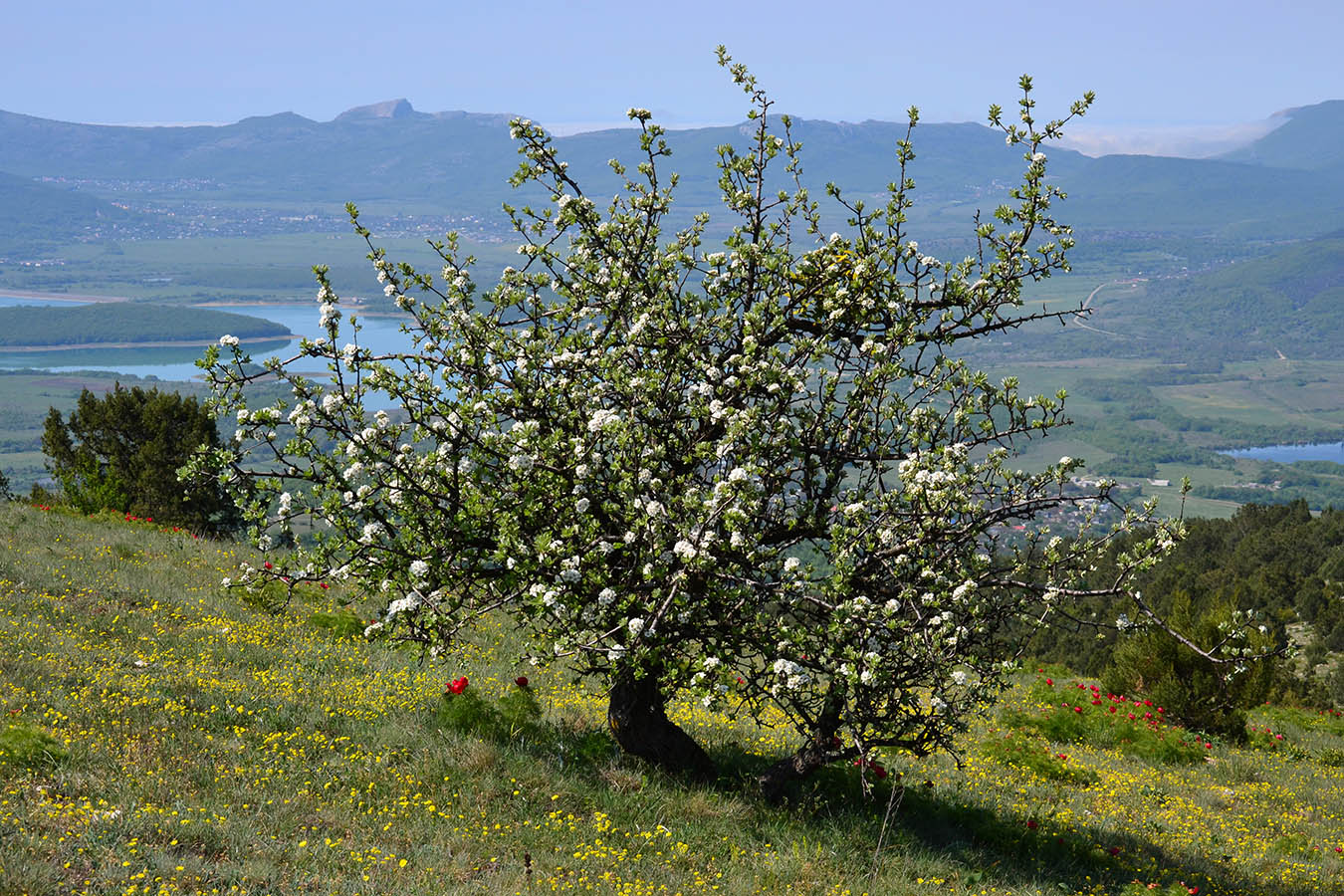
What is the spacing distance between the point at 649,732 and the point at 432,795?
2641 mm

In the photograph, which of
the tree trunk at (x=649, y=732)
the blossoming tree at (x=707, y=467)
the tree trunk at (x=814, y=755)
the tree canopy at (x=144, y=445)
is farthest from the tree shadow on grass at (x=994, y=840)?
the tree canopy at (x=144, y=445)

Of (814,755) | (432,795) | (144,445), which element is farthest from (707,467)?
(144,445)

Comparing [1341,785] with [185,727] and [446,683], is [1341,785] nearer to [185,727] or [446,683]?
[446,683]

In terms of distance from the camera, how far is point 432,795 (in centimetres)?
925

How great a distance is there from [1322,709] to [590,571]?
3032 cm

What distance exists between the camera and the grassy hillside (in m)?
7.69

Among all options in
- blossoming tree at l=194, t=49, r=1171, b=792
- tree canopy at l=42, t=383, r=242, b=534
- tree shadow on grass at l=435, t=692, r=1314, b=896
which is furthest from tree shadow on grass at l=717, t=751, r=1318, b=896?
tree canopy at l=42, t=383, r=242, b=534

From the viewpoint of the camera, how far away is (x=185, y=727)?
9.78 m

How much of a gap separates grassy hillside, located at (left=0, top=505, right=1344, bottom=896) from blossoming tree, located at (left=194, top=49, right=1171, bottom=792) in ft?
4.04

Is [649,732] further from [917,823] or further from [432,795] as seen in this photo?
[917,823]

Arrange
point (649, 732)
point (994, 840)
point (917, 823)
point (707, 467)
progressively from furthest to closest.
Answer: point (994, 840), point (917, 823), point (649, 732), point (707, 467)

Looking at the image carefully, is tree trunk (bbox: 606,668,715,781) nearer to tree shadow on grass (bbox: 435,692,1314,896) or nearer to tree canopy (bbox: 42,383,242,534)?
tree shadow on grass (bbox: 435,692,1314,896)

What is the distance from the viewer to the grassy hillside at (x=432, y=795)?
769 cm

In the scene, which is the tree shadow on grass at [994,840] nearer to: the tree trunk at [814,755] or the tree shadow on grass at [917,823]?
the tree shadow on grass at [917,823]
